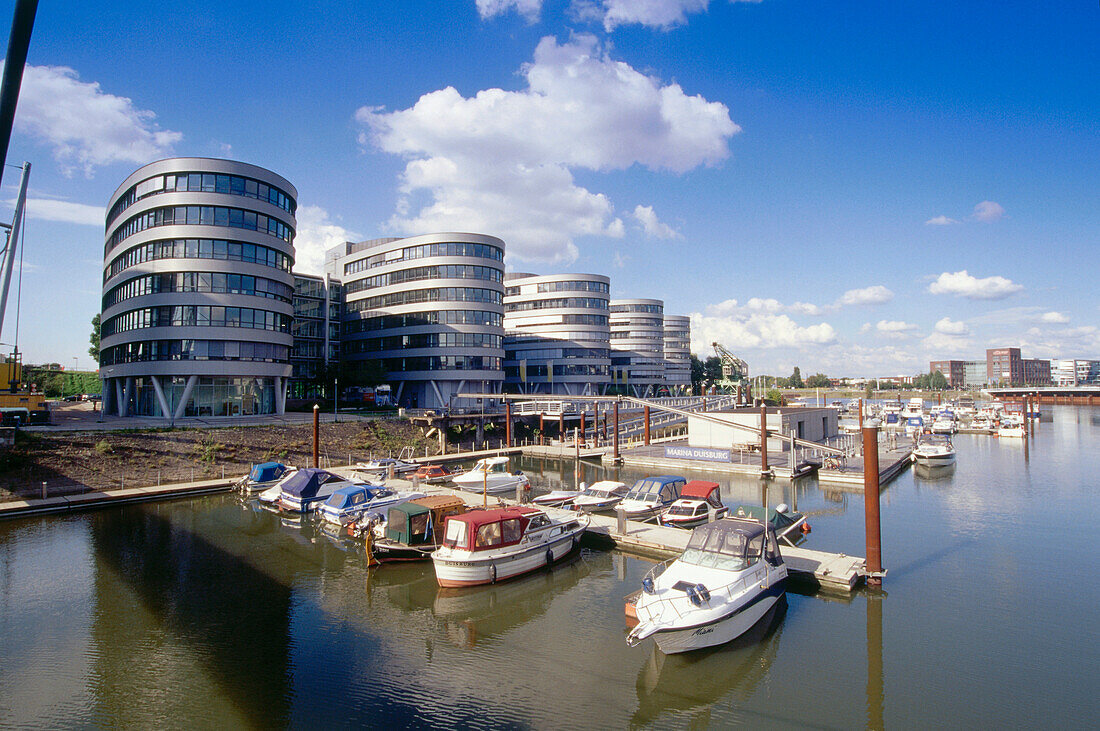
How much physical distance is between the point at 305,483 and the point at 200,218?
36612mm

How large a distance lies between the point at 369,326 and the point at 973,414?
4468 inches

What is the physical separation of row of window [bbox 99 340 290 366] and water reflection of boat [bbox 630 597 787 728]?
5396cm

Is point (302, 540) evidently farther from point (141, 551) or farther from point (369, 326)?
point (369, 326)

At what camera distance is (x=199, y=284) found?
5550cm

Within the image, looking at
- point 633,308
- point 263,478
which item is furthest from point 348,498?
point 633,308

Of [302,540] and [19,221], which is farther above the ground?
[19,221]

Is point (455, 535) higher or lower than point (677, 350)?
lower

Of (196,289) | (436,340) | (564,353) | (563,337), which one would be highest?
(196,289)

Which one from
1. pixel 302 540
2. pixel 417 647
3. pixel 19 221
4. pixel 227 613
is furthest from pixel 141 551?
pixel 19 221

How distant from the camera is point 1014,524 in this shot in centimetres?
3097

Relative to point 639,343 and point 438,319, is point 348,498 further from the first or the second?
point 639,343

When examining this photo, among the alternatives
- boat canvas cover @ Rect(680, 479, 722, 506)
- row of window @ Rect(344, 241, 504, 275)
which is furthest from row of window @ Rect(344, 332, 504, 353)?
boat canvas cover @ Rect(680, 479, 722, 506)

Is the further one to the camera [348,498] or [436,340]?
[436,340]

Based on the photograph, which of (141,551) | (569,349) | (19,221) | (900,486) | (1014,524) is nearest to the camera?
(141,551)
